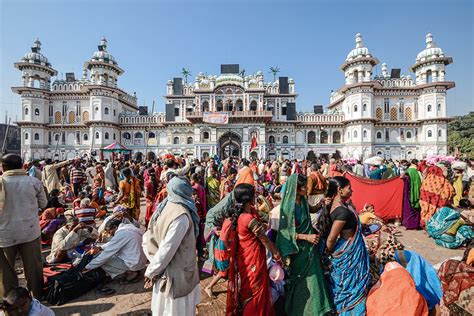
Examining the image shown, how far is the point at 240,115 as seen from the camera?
98.6ft

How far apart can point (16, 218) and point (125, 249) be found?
1540 millimetres

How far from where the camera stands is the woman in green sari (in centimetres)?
250

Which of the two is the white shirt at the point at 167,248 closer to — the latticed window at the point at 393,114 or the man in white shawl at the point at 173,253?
the man in white shawl at the point at 173,253

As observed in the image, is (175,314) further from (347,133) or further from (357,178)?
(347,133)

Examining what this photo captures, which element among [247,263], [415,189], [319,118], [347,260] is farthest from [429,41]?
[247,263]

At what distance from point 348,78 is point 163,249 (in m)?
35.3

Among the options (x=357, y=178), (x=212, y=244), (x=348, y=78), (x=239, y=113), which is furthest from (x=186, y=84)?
(x=212, y=244)

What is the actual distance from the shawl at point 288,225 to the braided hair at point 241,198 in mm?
398

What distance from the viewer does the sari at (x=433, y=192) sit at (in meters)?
5.77

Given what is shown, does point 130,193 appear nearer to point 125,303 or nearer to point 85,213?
point 85,213

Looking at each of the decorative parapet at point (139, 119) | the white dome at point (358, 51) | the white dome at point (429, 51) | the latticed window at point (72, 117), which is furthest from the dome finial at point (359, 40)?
the latticed window at point (72, 117)

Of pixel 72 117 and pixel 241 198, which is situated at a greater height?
pixel 72 117

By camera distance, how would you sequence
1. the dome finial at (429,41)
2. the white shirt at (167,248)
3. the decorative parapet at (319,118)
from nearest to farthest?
the white shirt at (167,248) < the dome finial at (429,41) < the decorative parapet at (319,118)

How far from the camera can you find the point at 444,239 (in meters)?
5.19
